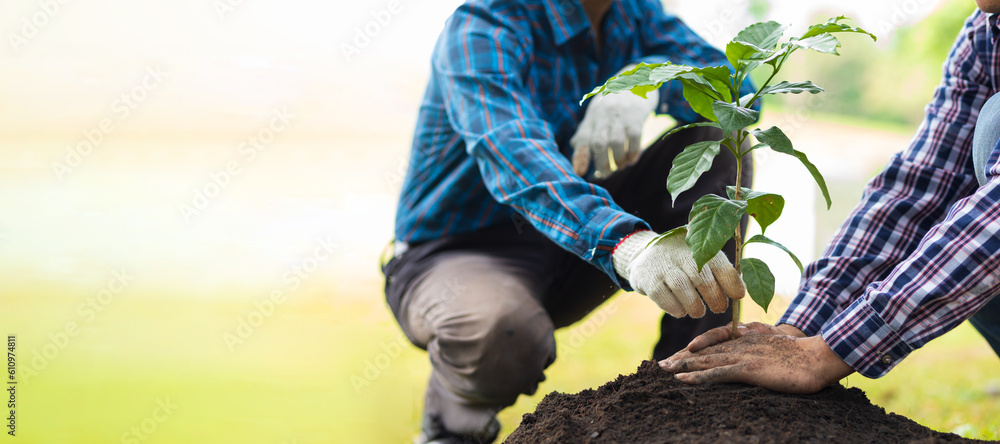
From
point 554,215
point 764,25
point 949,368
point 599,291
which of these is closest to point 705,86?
point 764,25

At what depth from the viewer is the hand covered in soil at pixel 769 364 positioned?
44.7 inches

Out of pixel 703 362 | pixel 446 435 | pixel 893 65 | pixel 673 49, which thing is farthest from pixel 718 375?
pixel 893 65

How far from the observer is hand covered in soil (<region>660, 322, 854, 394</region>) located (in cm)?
113

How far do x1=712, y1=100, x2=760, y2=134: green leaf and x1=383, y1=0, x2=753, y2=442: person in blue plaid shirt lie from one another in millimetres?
345

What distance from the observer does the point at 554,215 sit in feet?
4.38

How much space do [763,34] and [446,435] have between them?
A: 1.34 metres

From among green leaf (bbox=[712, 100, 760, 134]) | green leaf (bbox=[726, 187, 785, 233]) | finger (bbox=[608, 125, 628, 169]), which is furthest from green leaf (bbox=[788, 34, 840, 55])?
finger (bbox=[608, 125, 628, 169])

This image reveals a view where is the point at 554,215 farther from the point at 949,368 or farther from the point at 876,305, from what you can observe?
the point at 949,368

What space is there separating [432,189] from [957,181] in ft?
4.12

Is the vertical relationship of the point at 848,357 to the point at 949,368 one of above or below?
above

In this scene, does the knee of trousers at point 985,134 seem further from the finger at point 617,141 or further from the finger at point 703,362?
the finger at point 617,141

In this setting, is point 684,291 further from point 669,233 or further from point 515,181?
point 515,181

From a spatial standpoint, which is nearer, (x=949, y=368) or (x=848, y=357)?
(x=848, y=357)

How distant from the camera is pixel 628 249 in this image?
122cm
